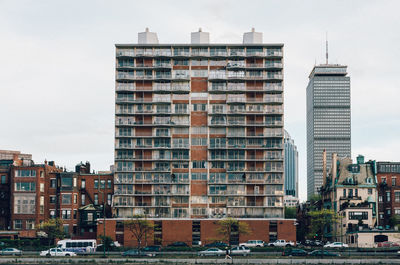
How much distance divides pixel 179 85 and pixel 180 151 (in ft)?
55.7

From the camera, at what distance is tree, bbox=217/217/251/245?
415ft

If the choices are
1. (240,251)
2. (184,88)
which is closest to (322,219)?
(240,251)

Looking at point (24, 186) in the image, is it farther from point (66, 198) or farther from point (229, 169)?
point (229, 169)

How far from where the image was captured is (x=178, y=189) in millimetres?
142750

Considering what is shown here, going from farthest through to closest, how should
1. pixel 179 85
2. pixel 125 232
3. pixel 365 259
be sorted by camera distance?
pixel 179 85 < pixel 125 232 < pixel 365 259

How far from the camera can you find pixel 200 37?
496ft

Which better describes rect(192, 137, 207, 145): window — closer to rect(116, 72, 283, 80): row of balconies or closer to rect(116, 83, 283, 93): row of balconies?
rect(116, 83, 283, 93): row of balconies

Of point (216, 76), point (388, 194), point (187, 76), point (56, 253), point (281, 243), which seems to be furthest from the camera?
point (388, 194)

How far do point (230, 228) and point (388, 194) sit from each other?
47209 mm

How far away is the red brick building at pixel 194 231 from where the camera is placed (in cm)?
13638

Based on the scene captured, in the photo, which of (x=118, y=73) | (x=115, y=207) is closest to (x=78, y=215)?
(x=115, y=207)

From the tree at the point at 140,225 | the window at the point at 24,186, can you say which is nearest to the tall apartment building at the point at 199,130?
the tree at the point at 140,225

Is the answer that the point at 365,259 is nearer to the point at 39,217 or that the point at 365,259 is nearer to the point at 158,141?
the point at 158,141

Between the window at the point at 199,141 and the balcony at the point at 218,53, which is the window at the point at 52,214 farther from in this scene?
the balcony at the point at 218,53
